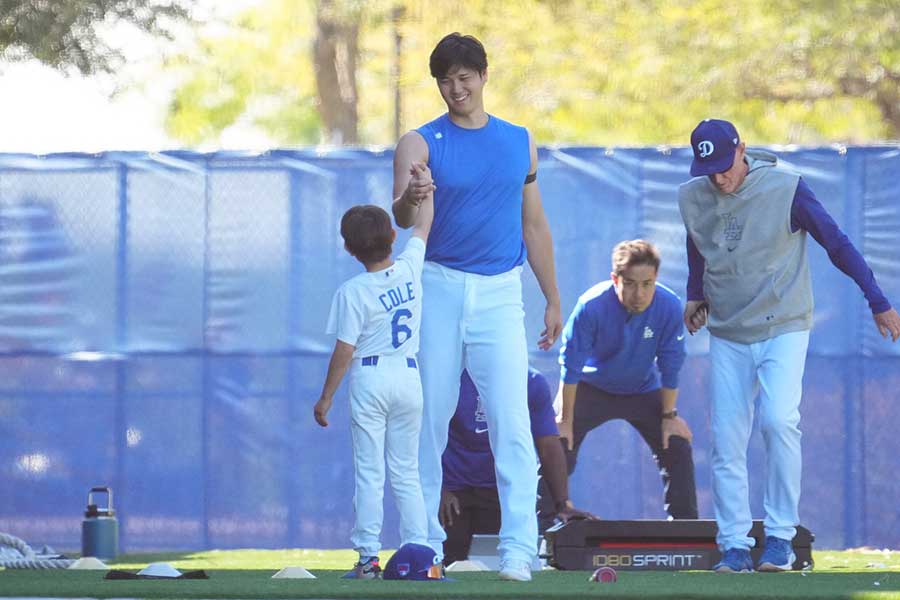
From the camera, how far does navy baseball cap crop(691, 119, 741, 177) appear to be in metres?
7.27

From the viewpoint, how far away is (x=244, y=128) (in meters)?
36.5

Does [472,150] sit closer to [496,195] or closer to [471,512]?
[496,195]

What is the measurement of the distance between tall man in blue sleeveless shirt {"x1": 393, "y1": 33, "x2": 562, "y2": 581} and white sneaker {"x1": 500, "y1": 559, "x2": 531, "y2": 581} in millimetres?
34

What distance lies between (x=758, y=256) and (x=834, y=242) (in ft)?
1.08

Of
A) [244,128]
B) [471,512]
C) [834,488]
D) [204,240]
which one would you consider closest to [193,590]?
[471,512]

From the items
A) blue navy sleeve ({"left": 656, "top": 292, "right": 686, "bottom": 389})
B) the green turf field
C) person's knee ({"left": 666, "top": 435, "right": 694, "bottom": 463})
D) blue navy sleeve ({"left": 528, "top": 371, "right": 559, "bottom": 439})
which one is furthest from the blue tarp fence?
the green turf field

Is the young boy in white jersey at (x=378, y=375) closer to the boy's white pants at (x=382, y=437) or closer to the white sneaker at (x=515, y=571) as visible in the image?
the boy's white pants at (x=382, y=437)

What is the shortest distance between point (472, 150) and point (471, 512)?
2.35 meters

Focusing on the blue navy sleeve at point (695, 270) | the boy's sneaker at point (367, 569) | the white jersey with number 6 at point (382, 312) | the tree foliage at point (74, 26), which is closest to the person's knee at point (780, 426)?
the blue navy sleeve at point (695, 270)

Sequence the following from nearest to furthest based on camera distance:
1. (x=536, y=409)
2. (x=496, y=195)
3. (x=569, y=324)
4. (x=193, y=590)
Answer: (x=193, y=590) → (x=496, y=195) → (x=536, y=409) → (x=569, y=324)

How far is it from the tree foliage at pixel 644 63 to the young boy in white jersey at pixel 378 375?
48.8 feet

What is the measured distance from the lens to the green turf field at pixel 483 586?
5938 millimetres

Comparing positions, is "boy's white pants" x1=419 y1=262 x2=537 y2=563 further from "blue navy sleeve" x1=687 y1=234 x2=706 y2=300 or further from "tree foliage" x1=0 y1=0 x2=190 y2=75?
"tree foliage" x1=0 y1=0 x2=190 y2=75

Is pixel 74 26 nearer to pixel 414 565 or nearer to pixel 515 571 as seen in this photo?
pixel 414 565
